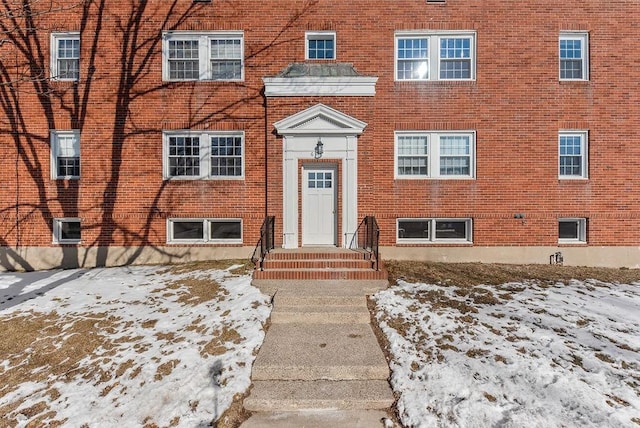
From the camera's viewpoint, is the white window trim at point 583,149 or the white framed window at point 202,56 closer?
the white window trim at point 583,149

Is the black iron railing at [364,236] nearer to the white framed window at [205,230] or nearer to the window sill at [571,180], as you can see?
the white framed window at [205,230]

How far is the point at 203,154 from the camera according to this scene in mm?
8609

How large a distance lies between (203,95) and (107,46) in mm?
3060

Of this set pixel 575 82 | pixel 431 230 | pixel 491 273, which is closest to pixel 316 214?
pixel 431 230

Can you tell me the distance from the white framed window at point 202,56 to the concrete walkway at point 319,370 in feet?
22.4

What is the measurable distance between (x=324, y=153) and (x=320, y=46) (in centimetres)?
322

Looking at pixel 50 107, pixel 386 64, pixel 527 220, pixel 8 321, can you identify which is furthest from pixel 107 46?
pixel 527 220

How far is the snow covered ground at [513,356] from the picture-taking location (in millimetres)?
3211

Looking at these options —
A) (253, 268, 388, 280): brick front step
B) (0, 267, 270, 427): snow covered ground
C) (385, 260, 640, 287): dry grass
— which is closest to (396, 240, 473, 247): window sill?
(385, 260, 640, 287): dry grass

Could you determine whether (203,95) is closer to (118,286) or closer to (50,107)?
(50,107)

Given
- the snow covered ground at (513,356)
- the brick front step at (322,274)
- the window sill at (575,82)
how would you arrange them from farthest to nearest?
the window sill at (575,82) → the brick front step at (322,274) → the snow covered ground at (513,356)

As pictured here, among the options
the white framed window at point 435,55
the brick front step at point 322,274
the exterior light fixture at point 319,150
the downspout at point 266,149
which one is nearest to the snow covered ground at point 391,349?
Result: the brick front step at point 322,274

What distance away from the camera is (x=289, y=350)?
4.31 metres

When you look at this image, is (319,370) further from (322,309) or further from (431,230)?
(431,230)
